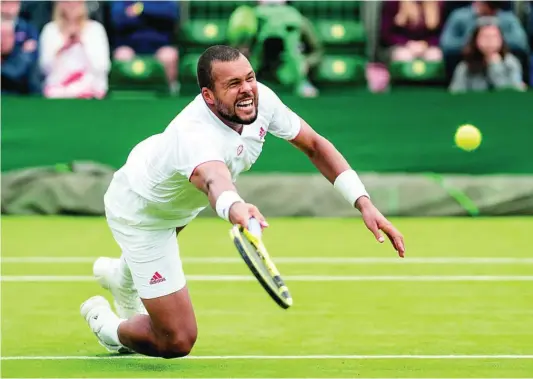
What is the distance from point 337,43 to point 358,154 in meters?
2.48

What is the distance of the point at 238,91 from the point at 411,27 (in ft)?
32.5

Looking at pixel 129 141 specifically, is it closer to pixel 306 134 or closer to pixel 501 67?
pixel 501 67

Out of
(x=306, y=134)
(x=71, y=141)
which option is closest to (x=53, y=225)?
(x=71, y=141)

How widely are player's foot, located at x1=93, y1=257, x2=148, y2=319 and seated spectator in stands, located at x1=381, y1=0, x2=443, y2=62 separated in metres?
8.41

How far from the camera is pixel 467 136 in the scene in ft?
45.6

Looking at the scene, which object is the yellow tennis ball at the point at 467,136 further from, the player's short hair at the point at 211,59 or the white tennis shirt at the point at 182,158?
the player's short hair at the point at 211,59

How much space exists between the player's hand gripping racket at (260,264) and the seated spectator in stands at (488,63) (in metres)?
9.81

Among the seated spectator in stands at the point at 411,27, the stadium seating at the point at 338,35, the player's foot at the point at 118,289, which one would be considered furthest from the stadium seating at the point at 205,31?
the player's foot at the point at 118,289

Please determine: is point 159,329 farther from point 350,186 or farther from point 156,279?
point 350,186

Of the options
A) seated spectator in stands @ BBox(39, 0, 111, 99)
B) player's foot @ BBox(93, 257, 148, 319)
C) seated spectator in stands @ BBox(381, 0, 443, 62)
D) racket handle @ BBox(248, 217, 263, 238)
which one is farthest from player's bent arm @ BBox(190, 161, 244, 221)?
seated spectator in stands @ BBox(381, 0, 443, 62)

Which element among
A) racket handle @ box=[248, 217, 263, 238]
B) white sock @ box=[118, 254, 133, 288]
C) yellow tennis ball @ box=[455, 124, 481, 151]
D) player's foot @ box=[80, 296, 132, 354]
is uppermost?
racket handle @ box=[248, 217, 263, 238]

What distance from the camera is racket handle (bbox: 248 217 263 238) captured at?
209 inches

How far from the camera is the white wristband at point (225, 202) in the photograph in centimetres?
559

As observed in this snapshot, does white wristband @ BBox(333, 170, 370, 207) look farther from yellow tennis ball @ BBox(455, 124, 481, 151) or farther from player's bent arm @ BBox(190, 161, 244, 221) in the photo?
yellow tennis ball @ BBox(455, 124, 481, 151)
